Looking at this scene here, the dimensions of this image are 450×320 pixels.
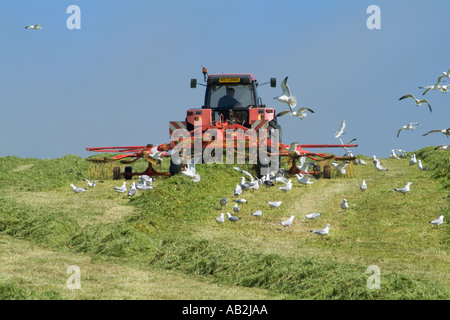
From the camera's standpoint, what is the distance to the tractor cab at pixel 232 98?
969 inches

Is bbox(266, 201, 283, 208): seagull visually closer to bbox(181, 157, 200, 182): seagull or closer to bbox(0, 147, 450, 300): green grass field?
bbox(0, 147, 450, 300): green grass field

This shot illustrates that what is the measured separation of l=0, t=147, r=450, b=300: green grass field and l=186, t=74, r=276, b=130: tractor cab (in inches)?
79.3

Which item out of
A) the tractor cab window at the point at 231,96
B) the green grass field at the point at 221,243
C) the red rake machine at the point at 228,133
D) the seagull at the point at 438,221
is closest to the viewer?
the green grass field at the point at 221,243

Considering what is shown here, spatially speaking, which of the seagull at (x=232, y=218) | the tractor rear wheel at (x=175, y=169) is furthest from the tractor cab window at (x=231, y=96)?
the seagull at (x=232, y=218)

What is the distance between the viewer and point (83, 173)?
30984 millimetres

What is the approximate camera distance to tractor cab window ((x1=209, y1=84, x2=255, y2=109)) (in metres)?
25.4

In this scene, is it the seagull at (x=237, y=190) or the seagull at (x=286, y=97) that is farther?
the seagull at (x=237, y=190)

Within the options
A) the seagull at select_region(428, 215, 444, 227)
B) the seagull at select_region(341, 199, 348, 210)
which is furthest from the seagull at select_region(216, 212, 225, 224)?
the seagull at select_region(428, 215, 444, 227)

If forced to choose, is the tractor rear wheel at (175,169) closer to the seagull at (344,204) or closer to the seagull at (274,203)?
the seagull at (274,203)

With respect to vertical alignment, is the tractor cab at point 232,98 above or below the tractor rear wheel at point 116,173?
above

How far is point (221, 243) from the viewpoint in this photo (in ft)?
44.9

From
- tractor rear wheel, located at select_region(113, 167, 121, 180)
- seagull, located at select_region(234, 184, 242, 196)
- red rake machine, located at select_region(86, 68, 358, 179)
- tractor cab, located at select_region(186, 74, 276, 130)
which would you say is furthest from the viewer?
tractor rear wheel, located at select_region(113, 167, 121, 180)

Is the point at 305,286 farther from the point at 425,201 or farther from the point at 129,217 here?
the point at 425,201
